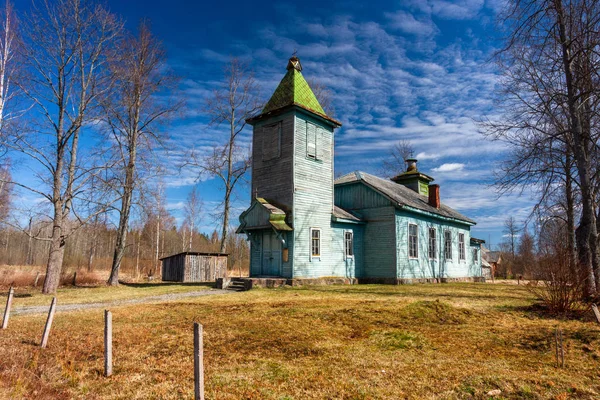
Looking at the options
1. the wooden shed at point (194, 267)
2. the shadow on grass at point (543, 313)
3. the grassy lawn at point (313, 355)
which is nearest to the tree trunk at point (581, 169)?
the shadow on grass at point (543, 313)

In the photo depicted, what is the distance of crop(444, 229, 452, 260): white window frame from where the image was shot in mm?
27250

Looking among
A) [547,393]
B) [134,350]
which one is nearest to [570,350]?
[547,393]

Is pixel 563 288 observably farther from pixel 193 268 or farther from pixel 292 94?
pixel 193 268

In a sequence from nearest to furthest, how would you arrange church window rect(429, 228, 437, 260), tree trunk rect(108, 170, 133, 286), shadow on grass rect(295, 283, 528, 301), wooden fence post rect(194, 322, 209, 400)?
wooden fence post rect(194, 322, 209, 400)
shadow on grass rect(295, 283, 528, 301)
tree trunk rect(108, 170, 133, 286)
church window rect(429, 228, 437, 260)

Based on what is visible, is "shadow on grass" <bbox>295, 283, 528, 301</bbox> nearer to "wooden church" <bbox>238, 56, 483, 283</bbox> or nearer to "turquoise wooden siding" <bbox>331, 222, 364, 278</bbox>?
"wooden church" <bbox>238, 56, 483, 283</bbox>

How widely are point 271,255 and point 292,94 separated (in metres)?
8.86

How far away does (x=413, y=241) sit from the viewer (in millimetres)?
23469

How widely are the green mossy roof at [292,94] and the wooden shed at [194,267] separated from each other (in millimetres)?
12877

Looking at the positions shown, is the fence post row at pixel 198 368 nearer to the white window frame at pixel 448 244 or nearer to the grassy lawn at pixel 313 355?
the grassy lawn at pixel 313 355

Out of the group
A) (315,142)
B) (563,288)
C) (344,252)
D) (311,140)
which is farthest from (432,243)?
(563,288)

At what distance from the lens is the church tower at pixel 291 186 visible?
62.9 ft

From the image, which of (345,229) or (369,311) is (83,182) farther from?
(369,311)

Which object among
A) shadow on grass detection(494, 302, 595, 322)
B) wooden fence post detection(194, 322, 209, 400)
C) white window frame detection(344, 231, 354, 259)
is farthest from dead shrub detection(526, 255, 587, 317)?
white window frame detection(344, 231, 354, 259)

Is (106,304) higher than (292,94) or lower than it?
lower
